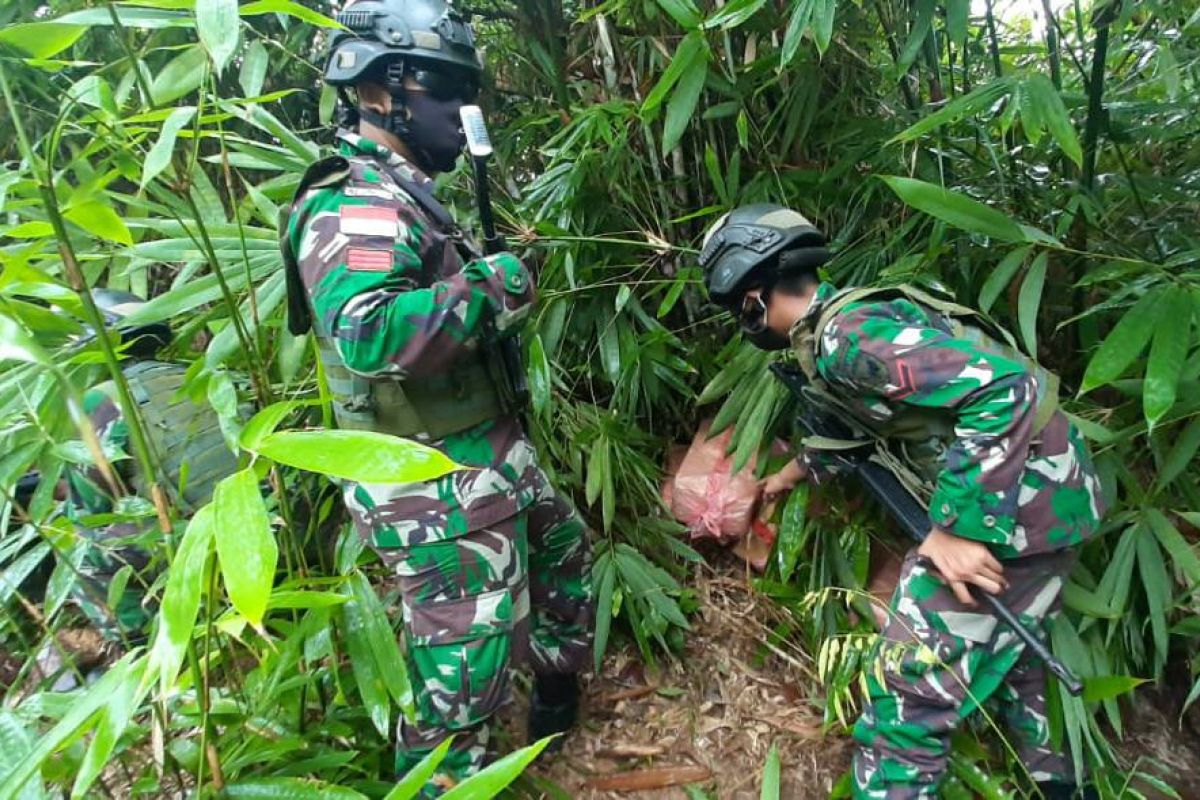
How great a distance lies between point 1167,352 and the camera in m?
1.26

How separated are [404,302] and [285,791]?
74 centimetres

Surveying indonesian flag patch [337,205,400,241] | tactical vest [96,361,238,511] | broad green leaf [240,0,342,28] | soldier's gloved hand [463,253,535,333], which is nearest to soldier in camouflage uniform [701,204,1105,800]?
soldier's gloved hand [463,253,535,333]

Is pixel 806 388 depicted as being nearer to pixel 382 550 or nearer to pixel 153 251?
pixel 382 550

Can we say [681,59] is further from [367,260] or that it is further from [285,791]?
[285,791]

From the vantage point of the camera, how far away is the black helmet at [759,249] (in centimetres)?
145

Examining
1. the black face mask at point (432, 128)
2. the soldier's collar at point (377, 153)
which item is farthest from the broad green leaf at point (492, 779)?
the black face mask at point (432, 128)

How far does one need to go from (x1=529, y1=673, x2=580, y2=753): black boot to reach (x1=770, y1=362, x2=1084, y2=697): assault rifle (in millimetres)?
905

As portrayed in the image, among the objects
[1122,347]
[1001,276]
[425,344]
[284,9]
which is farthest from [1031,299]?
[284,9]

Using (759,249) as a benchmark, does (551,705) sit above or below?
below

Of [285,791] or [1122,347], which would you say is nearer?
[285,791]

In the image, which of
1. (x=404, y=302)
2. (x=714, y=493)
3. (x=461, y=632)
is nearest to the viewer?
(x=404, y=302)

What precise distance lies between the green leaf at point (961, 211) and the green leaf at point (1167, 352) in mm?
282

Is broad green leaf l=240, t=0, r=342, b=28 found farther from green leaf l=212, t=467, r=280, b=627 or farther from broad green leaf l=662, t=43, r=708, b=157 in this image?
broad green leaf l=662, t=43, r=708, b=157

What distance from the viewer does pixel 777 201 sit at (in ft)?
6.64
